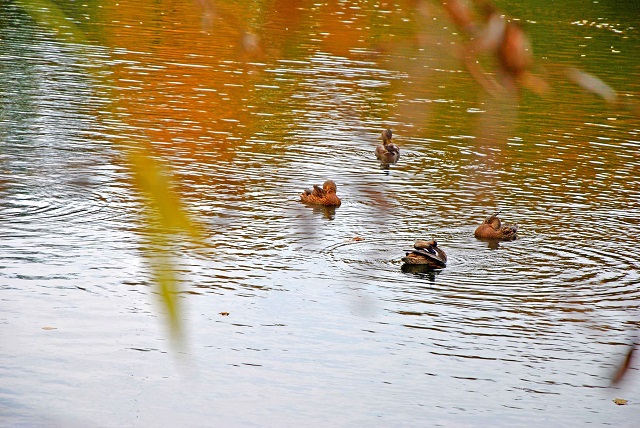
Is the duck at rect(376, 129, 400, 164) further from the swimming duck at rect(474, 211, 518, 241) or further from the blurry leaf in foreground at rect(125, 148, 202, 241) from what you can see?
the blurry leaf in foreground at rect(125, 148, 202, 241)

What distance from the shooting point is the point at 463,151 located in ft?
74.0

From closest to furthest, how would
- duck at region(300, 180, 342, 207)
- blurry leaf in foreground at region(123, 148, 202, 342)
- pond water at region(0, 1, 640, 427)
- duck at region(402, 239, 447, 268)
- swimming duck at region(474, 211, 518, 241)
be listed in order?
1. blurry leaf in foreground at region(123, 148, 202, 342)
2. pond water at region(0, 1, 640, 427)
3. duck at region(402, 239, 447, 268)
4. swimming duck at region(474, 211, 518, 241)
5. duck at region(300, 180, 342, 207)

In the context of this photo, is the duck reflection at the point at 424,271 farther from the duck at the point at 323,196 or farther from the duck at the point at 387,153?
the duck at the point at 387,153

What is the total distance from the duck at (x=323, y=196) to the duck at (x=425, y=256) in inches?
127

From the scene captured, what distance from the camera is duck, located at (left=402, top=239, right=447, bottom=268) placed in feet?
44.1

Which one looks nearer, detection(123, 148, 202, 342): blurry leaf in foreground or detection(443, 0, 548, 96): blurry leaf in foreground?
detection(123, 148, 202, 342): blurry leaf in foreground

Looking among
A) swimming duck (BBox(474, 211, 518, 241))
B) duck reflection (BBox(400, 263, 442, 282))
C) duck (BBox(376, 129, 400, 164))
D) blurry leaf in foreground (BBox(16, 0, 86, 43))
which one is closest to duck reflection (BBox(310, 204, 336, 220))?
swimming duck (BBox(474, 211, 518, 241))

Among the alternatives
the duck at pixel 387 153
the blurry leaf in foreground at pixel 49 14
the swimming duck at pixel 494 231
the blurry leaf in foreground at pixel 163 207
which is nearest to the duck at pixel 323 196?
the swimming duck at pixel 494 231

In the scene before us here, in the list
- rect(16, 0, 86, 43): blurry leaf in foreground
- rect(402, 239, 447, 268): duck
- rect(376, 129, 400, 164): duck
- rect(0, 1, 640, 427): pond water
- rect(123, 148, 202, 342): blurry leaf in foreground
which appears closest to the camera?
rect(123, 148, 202, 342): blurry leaf in foreground

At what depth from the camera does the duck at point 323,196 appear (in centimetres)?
1675

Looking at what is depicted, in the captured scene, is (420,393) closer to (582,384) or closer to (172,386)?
(582,384)

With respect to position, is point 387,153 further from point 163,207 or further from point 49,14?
point 163,207

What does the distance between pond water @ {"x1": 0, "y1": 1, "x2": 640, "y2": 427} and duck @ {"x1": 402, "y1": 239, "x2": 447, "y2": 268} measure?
0.49 ft

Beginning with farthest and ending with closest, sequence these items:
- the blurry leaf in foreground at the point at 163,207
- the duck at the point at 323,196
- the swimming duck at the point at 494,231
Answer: the duck at the point at 323,196 < the swimming duck at the point at 494,231 < the blurry leaf in foreground at the point at 163,207
